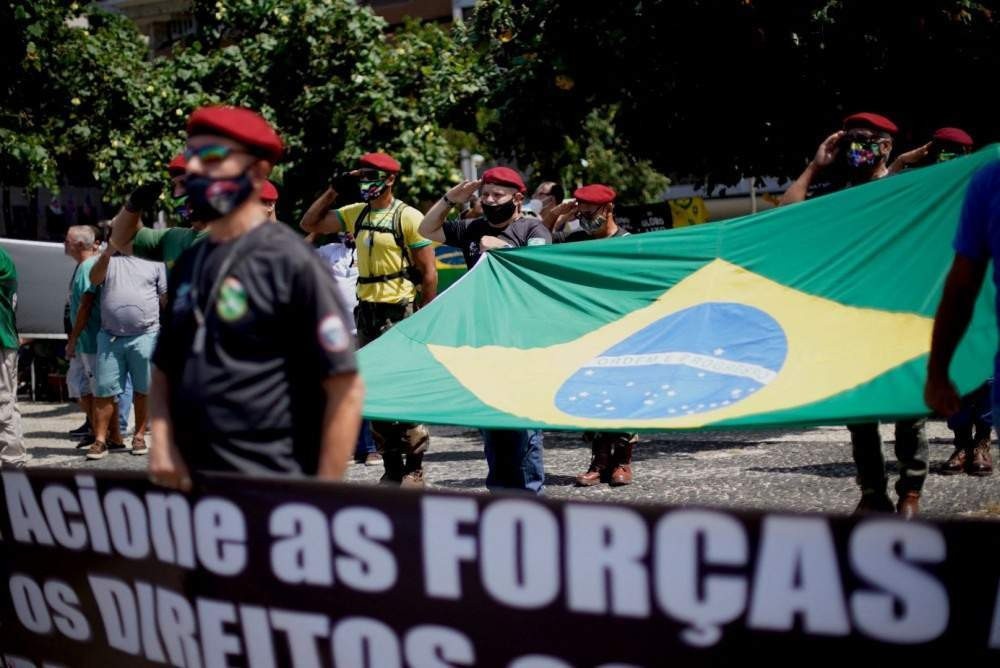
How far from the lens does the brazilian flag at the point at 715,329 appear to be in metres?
4.48

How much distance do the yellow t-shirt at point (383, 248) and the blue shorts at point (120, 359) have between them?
3.58m

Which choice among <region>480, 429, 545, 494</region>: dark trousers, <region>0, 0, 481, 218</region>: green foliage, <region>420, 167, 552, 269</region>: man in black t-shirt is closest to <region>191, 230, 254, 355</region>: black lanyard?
<region>480, 429, 545, 494</region>: dark trousers

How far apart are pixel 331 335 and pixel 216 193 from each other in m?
0.51

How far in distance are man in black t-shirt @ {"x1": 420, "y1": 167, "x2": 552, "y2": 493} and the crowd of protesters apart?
0.4 inches

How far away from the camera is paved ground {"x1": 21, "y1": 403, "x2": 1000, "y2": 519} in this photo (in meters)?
7.48

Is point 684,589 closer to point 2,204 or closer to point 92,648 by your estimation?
point 92,648

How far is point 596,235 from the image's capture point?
26.4 ft

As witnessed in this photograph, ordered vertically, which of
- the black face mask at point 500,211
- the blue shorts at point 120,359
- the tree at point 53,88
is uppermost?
the tree at point 53,88

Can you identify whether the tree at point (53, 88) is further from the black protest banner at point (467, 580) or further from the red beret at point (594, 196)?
the black protest banner at point (467, 580)

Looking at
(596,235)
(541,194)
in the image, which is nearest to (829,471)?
(596,235)

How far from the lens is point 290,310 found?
3.41 meters

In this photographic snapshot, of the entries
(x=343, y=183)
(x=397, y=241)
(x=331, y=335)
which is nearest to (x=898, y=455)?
(x=397, y=241)

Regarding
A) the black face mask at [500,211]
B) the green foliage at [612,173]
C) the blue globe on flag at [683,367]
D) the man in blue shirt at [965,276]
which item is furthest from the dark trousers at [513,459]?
the green foliage at [612,173]

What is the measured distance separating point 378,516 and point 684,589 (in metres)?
0.79
